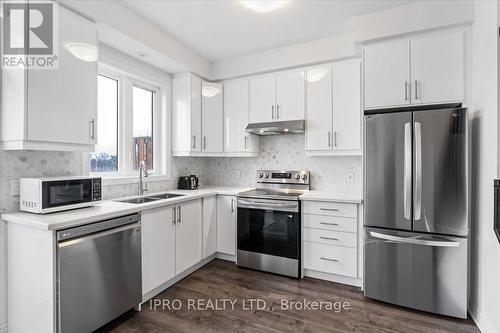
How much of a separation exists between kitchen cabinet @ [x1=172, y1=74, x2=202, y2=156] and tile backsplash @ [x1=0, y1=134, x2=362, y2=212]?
31cm

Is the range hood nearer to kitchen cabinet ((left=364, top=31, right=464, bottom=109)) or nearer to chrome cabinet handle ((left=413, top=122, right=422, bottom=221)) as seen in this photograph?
kitchen cabinet ((left=364, top=31, right=464, bottom=109))

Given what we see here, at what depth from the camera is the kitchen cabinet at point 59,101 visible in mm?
1699

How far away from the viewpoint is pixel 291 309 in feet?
7.31

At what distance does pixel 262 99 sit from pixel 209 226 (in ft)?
5.79

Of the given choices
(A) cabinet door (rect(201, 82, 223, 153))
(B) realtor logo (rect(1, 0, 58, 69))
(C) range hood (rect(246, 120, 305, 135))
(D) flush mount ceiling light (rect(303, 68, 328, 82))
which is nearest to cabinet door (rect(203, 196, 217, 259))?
(A) cabinet door (rect(201, 82, 223, 153))

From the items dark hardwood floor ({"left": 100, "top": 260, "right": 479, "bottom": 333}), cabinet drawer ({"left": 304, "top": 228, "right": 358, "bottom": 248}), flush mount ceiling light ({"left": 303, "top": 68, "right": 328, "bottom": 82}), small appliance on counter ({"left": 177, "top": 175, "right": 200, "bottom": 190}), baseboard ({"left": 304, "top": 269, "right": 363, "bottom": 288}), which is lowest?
dark hardwood floor ({"left": 100, "top": 260, "right": 479, "bottom": 333})

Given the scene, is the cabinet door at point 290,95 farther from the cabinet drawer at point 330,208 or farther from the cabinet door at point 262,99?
the cabinet drawer at point 330,208

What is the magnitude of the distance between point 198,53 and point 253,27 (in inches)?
37.2

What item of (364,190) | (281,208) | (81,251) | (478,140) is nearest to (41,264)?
(81,251)

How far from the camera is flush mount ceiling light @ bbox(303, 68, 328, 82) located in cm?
297

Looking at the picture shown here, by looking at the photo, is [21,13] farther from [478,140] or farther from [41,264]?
[478,140]

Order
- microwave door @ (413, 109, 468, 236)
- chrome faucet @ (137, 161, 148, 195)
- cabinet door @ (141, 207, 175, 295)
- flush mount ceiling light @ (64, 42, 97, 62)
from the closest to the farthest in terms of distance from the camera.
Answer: flush mount ceiling light @ (64, 42, 97, 62)
microwave door @ (413, 109, 468, 236)
cabinet door @ (141, 207, 175, 295)
chrome faucet @ (137, 161, 148, 195)

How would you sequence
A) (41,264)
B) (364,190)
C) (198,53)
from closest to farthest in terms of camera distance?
(41,264) < (364,190) < (198,53)

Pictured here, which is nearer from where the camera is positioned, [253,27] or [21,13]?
[21,13]
